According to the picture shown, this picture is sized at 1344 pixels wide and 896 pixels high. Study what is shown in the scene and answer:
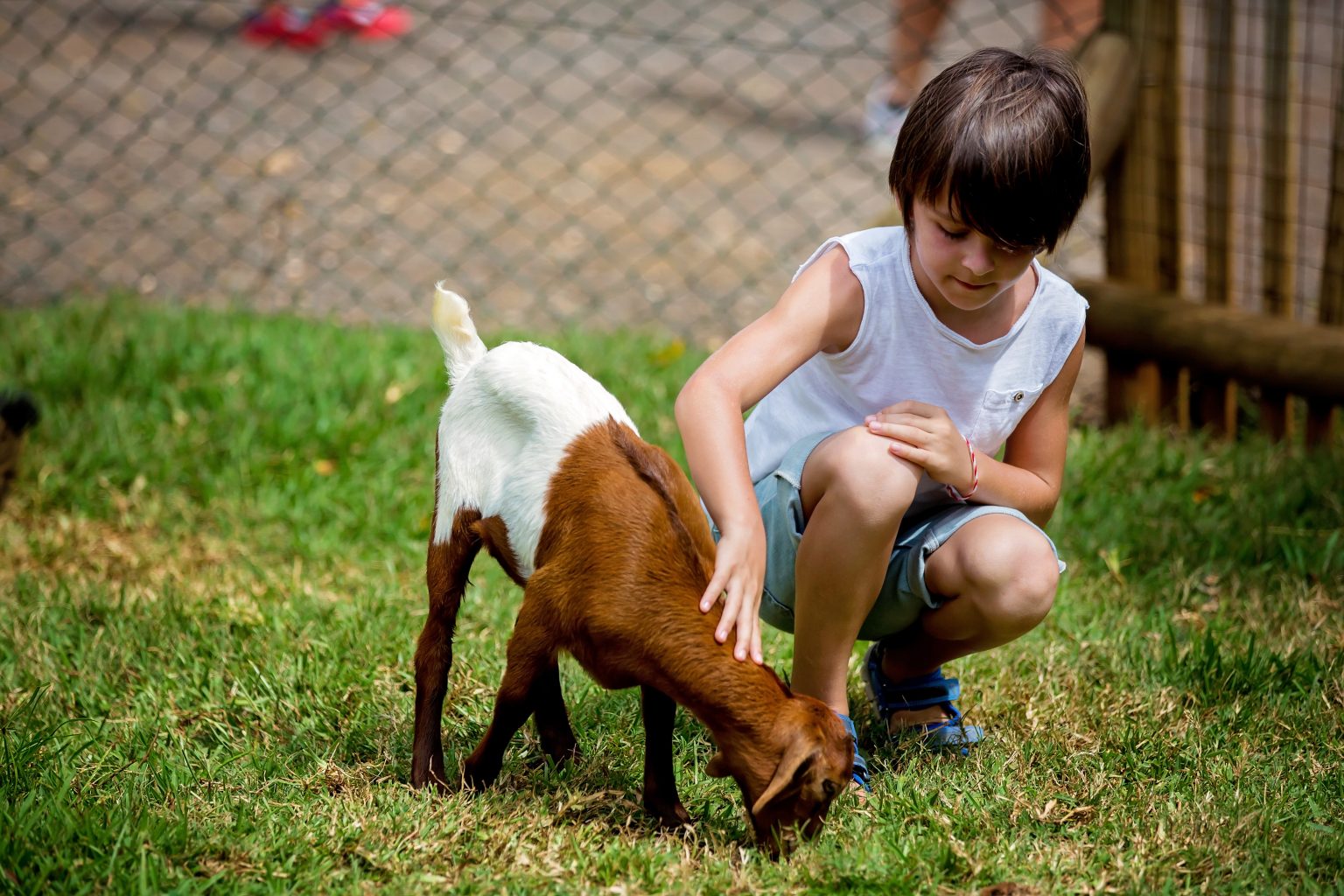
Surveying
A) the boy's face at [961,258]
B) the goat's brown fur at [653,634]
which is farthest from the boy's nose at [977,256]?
the goat's brown fur at [653,634]

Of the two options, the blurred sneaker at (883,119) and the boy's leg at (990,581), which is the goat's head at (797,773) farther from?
the blurred sneaker at (883,119)

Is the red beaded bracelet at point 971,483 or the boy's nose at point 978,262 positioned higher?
the boy's nose at point 978,262

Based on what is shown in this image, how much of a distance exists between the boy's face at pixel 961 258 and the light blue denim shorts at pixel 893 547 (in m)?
0.42

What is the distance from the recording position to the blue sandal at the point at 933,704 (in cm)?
270

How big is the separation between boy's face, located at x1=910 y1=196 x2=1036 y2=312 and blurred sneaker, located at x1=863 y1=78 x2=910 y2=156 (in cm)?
491

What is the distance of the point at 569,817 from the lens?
7.84 ft

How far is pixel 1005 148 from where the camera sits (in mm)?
2176

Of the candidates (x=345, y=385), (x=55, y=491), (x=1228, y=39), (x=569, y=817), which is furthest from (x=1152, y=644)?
(x=55, y=491)

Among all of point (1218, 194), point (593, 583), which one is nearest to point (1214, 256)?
point (1218, 194)

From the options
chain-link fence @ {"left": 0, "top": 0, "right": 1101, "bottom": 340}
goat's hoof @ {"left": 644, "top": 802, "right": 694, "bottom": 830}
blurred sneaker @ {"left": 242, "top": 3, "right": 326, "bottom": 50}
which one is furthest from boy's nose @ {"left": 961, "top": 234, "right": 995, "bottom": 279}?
blurred sneaker @ {"left": 242, "top": 3, "right": 326, "bottom": 50}

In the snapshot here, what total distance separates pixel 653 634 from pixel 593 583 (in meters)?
0.13

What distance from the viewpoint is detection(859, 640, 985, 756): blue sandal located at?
270 centimetres

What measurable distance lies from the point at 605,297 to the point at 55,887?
164 inches

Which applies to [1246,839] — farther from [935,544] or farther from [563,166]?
[563,166]
